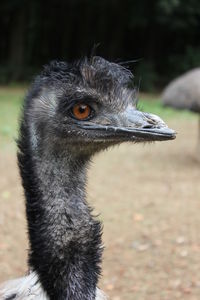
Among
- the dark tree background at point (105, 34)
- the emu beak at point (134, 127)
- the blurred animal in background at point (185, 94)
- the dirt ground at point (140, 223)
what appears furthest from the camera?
the dark tree background at point (105, 34)

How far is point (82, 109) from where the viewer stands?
2533 millimetres

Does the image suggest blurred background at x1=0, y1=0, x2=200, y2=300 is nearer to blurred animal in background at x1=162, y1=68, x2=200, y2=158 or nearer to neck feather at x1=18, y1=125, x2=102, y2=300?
blurred animal in background at x1=162, y1=68, x2=200, y2=158

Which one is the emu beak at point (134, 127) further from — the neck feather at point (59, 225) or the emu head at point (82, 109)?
the neck feather at point (59, 225)

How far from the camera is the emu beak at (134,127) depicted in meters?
2.40

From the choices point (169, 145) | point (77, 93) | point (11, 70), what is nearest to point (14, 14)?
point (11, 70)

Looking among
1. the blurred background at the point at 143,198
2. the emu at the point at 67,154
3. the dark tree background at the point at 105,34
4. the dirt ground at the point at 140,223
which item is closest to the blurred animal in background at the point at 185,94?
the blurred background at the point at 143,198

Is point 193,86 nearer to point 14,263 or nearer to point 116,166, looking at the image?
point 116,166

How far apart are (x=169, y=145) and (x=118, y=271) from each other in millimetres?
5503

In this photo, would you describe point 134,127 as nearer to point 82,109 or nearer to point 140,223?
point 82,109

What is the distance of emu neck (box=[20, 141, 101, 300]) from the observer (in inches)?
96.8

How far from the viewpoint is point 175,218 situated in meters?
6.08

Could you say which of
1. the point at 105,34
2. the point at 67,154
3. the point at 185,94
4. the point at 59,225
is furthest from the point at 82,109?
the point at 105,34

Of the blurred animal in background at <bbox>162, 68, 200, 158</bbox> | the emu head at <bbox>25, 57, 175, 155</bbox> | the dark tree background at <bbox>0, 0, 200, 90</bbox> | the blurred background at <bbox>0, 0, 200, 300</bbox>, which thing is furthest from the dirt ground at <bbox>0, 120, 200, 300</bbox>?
the dark tree background at <bbox>0, 0, 200, 90</bbox>

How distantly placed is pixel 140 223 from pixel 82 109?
3545 mm
